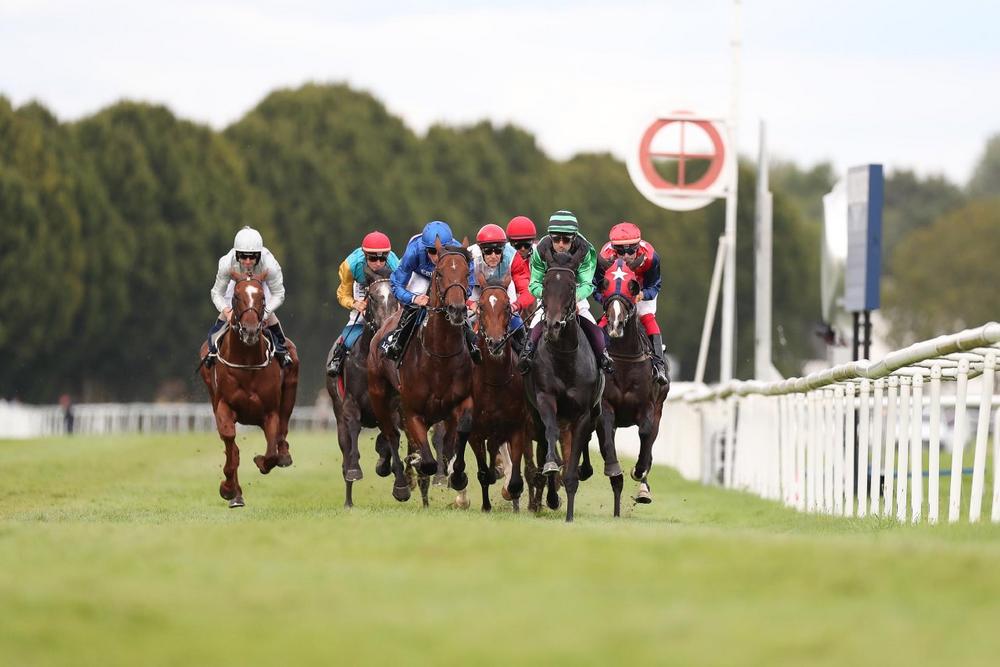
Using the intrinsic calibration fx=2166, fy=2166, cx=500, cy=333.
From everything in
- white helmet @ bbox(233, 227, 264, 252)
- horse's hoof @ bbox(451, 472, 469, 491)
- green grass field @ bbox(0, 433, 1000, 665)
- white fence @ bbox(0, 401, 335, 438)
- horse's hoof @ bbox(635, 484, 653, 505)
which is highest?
white helmet @ bbox(233, 227, 264, 252)

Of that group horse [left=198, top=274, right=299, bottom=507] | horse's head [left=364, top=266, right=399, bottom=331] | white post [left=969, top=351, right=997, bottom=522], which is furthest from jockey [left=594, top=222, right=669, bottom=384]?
white post [left=969, top=351, right=997, bottom=522]

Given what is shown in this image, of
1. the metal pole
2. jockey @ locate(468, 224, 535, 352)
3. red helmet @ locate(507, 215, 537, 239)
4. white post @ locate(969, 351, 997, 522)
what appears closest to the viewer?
white post @ locate(969, 351, 997, 522)

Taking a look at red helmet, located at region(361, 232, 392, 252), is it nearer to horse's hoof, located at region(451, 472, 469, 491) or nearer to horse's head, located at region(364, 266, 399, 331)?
horse's head, located at region(364, 266, 399, 331)

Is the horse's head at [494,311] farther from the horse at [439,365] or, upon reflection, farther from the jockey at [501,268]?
the jockey at [501,268]

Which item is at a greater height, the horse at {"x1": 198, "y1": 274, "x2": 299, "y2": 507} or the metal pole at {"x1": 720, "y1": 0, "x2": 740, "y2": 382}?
the metal pole at {"x1": 720, "y1": 0, "x2": 740, "y2": 382}

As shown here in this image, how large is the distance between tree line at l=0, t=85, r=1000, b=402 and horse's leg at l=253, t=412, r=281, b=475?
136ft

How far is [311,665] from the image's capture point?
263 inches

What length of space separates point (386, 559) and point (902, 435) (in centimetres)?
526

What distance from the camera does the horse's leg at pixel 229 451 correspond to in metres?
16.1

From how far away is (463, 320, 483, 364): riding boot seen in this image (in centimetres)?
1493

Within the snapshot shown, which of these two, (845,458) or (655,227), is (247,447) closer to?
(845,458)

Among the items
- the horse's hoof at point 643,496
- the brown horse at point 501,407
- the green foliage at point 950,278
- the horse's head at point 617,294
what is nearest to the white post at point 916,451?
the horse's head at point 617,294

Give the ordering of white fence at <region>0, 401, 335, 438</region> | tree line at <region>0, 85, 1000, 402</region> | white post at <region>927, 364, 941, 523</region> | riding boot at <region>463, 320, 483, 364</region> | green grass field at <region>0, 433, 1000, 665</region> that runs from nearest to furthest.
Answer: green grass field at <region>0, 433, 1000, 665</region>, white post at <region>927, 364, 941, 523</region>, riding boot at <region>463, 320, 483, 364</region>, white fence at <region>0, 401, 335, 438</region>, tree line at <region>0, 85, 1000, 402</region>

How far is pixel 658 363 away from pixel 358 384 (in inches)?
97.7
